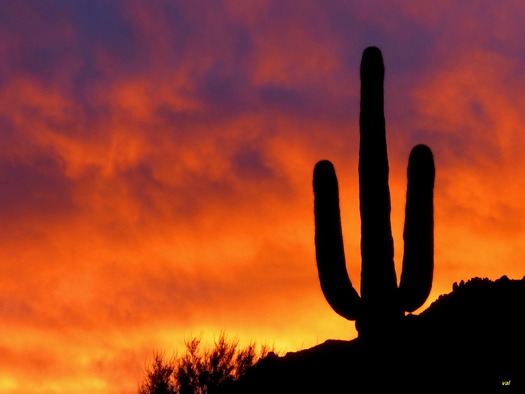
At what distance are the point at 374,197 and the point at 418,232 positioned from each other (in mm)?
1016

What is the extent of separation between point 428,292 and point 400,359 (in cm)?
164

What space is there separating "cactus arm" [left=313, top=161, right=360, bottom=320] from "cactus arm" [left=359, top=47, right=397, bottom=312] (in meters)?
0.47

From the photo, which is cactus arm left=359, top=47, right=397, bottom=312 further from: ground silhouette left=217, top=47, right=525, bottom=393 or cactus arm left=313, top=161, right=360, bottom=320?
cactus arm left=313, top=161, right=360, bottom=320

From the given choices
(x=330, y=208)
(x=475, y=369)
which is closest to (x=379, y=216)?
(x=330, y=208)

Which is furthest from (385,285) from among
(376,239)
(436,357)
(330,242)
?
(436,357)

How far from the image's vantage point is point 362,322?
15906 mm

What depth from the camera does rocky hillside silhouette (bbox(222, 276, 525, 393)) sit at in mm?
16625

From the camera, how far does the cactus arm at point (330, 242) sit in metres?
15.5

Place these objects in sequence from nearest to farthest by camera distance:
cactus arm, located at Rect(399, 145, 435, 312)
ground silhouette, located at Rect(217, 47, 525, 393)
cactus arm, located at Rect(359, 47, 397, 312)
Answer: cactus arm, located at Rect(399, 145, 435, 312), ground silhouette, located at Rect(217, 47, 525, 393), cactus arm, located at Rect(359, 47, 397, 312)

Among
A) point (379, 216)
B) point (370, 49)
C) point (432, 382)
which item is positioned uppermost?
point (370, 49)

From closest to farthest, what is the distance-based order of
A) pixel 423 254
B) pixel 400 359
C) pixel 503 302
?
pixel 423 254, pixel 400 359, pixel 503 302

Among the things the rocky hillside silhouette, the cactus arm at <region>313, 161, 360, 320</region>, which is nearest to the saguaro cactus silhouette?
the cactus arm at <region>313, 161, 360, 320</region>

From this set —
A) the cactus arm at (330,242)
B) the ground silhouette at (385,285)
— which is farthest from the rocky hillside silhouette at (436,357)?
the cactus arm at (330,242)

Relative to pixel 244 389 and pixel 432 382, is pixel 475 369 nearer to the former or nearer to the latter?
pixel 432 382
